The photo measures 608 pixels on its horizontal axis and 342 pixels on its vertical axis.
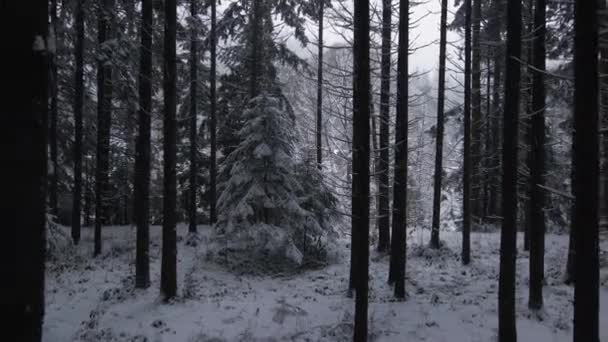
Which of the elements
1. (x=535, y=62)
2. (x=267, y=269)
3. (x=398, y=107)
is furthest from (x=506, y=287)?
(x=267, y=269)

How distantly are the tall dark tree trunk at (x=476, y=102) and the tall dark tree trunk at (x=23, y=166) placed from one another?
8058 millimetres

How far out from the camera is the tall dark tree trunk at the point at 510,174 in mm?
7758

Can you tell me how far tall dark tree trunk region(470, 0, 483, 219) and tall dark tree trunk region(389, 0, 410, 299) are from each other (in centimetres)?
207

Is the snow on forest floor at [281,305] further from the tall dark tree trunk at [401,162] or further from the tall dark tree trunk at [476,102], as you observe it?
the tall dark tree trunk at [476,102]

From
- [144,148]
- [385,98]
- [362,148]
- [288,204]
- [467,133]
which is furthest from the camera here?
[467,133]

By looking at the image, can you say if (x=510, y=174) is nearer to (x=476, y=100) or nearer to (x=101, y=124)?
(x=476, y=100)

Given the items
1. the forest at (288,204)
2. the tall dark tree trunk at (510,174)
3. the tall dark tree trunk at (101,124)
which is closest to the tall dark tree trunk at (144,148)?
the forest at (288,204)

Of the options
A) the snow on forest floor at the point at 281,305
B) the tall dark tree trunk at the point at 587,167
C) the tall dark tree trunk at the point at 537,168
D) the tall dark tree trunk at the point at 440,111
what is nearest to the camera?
the tall dark tree trunk at the point at 587,167

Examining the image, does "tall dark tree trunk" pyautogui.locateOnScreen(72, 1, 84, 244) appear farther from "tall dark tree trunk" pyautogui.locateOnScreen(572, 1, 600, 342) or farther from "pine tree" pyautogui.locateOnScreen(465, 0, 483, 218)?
"tall dark tree trunk" pyautogui.locateOnScreen(572, 1, 600, 342)

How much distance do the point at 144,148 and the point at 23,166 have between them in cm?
951

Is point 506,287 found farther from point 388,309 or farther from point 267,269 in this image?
point 267,269

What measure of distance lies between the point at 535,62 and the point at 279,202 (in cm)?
928

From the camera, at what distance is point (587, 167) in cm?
588

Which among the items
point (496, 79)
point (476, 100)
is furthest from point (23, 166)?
point (496, 79)
